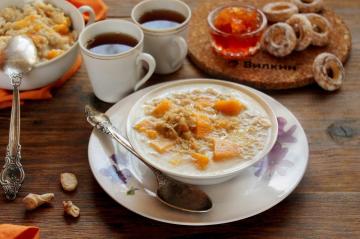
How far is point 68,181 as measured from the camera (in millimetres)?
1172

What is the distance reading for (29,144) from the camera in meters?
1.29

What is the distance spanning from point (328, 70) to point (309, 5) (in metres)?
0.29

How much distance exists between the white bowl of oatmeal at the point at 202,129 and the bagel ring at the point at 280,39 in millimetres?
300

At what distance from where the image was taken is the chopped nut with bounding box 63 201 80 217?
1.10 m

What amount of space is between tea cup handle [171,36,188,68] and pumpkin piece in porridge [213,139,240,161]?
1.39 ft

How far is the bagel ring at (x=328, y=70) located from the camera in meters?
1.43

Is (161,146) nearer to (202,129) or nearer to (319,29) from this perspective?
(202,129)

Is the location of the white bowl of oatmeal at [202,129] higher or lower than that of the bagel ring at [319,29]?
higher

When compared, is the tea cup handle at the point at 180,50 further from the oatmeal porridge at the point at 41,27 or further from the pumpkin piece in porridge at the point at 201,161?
the pumpkin piece in porridge at the point at 201,161

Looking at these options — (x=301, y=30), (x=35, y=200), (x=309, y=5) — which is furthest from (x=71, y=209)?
(x=309, y=5)

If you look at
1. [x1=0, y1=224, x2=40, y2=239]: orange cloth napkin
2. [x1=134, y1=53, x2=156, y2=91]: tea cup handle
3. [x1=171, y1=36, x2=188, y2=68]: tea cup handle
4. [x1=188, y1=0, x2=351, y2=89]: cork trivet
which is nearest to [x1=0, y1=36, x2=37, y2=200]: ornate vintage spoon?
[x1=0, y1=224, x2=40, y2=239]: orange cloth napkin

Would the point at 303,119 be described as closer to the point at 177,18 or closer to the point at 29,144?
the point at 177,18

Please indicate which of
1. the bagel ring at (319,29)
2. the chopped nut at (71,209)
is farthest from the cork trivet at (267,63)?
the chopped nut at (71,209)

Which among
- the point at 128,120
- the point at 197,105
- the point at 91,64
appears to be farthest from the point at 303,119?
the point at 91,64
